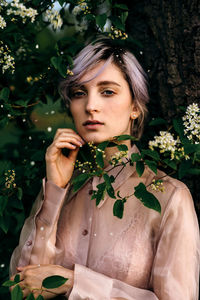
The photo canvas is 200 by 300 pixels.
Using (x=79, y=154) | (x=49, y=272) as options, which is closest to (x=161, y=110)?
(x=79, y=154)

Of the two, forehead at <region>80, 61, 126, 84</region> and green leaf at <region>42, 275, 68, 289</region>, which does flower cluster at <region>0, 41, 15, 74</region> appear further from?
green leaf at <region>42, 275, 68, 289</region>

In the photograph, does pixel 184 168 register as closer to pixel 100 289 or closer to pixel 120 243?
pixel 120 243

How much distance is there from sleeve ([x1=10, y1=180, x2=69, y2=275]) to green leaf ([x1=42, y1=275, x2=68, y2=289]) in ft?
0.84

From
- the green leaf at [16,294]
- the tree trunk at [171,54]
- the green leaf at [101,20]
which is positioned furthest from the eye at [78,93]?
the green leaf at [16,294]

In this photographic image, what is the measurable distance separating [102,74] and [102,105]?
6.9 inches

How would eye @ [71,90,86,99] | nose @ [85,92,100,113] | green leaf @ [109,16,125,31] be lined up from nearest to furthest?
1. nose @ [85,92,100,113]
2. eye @ [71,90,86,99]
3. green leaf @ [109,16,125,31]

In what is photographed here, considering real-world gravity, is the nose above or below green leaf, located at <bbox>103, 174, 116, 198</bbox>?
above

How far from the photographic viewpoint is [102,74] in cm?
205

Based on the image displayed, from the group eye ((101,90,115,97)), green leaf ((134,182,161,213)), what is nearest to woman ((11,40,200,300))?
eye ((101,90,115,97))

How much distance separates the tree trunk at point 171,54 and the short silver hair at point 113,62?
260 millimetres

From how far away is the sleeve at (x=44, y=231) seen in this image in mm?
2035

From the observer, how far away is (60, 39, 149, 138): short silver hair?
6.84 feet

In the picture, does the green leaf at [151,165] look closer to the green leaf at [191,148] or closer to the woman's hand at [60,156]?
the green leaf at [191,148]

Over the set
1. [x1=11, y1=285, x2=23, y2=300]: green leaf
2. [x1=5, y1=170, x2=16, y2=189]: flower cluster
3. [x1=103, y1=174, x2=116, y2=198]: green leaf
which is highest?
[x1=5, y1=170, x2=16, y2=189]: flower cluster
